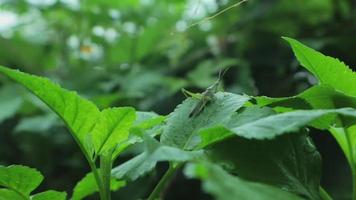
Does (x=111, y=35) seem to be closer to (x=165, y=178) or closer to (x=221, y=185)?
(x=165, y=178)

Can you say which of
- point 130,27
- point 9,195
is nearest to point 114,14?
point 130,27

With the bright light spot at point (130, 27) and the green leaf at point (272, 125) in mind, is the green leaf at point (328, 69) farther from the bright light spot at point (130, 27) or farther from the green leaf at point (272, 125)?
the bright light spot at point (130, 27)

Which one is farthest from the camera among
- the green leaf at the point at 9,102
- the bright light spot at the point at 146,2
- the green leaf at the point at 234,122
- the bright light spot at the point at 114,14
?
the bright light spot at the point at 146,2

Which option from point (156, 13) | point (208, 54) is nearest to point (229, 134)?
point (208, 54)

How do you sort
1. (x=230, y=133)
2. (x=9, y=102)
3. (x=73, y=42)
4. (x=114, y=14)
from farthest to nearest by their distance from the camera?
1. (x=73, y=42)
2. (x=114, y=14)
3. (x=9, y=102)
4. (x=230, y=133)

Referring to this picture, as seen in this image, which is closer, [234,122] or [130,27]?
[234,122]

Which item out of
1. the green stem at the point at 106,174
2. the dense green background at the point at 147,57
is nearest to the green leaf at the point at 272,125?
the green stem at the point at 106,174

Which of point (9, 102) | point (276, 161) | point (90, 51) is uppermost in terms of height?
point (90, 51)

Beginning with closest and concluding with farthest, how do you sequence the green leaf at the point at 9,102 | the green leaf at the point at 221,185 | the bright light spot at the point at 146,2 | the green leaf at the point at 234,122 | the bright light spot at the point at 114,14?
the green leaf at the point at 221,185 → the green leaf at the point at 234,122 → the green leaf at the point at 9,102 → the bright light spot at the point at 114,14 → the bright light spot at the point at 146,2
